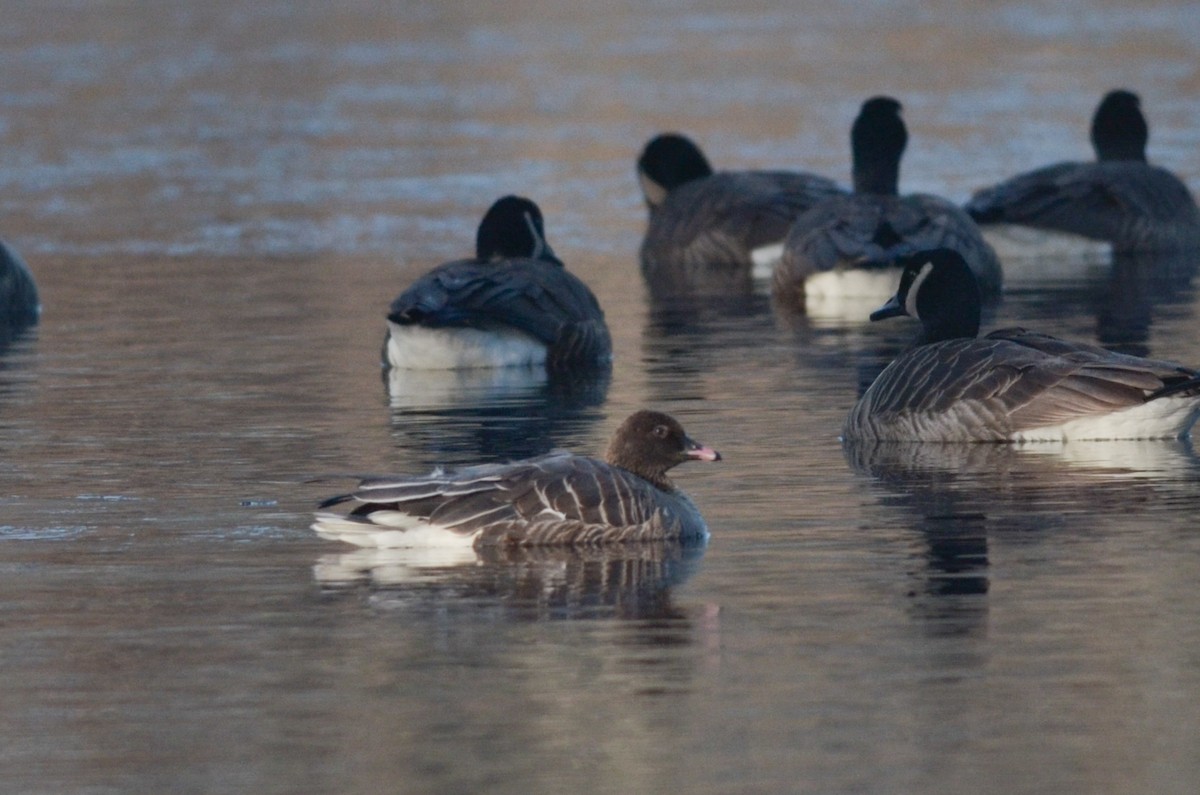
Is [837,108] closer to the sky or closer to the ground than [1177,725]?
closer to the sky

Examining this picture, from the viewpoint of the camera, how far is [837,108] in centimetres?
4078

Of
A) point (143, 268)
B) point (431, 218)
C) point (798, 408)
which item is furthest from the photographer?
point (431, 218)

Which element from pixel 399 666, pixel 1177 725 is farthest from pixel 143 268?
pixel 1177 725

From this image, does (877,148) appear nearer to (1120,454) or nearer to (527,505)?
(1120,454)

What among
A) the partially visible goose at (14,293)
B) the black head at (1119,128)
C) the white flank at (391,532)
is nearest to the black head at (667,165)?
the black head at (1119,128)

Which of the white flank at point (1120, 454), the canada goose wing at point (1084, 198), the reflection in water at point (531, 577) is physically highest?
the canada goose wing at point (1084, 198)

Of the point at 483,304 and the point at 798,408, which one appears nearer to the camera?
the point at 798,408

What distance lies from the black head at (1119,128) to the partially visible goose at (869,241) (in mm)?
3946

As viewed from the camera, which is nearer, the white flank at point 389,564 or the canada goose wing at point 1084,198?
the white flank at point 389,564

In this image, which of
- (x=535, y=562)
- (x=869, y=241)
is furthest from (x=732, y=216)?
(x=535, y=562)

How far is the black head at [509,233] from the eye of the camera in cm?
1853

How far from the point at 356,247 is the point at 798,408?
1228 cm

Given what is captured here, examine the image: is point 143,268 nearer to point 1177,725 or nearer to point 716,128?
point 716,128

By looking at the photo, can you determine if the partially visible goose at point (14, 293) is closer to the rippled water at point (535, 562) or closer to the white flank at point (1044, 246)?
the rippled water at point (535, 562)
